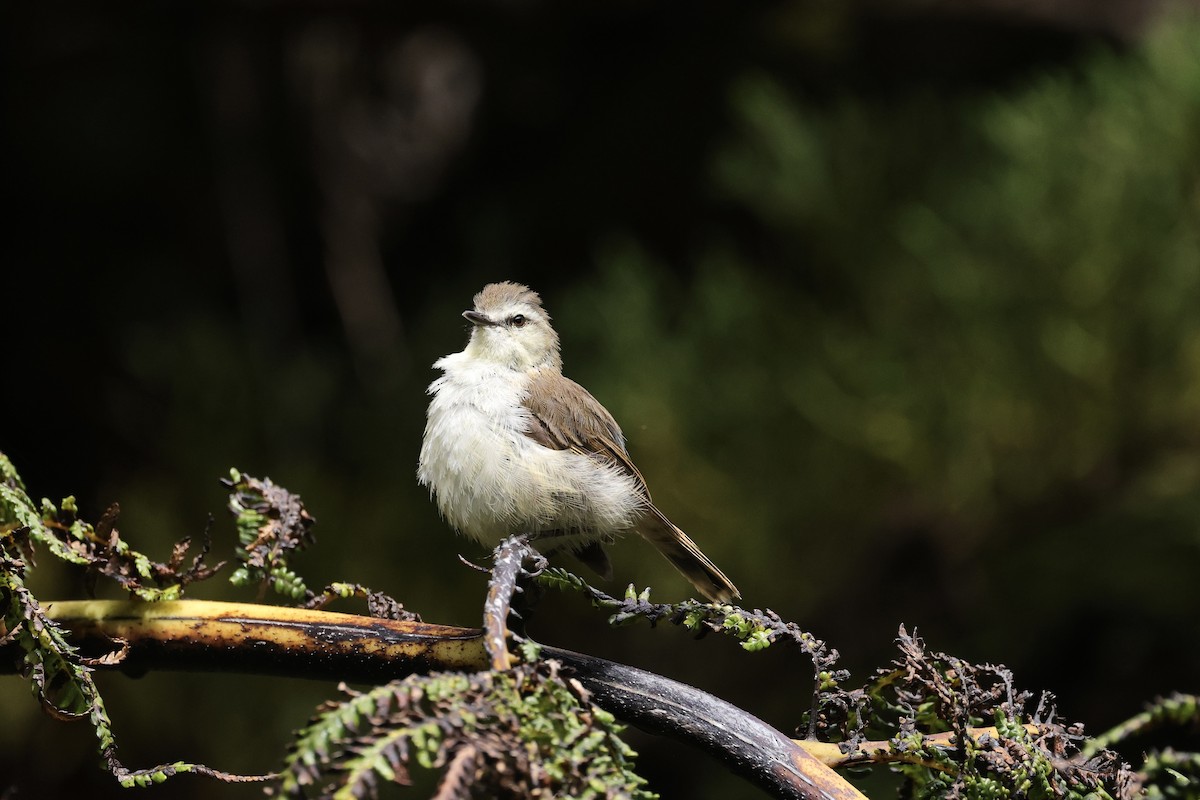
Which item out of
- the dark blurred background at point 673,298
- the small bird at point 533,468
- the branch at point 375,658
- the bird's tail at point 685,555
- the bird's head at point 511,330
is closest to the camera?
the branch at point 375,658

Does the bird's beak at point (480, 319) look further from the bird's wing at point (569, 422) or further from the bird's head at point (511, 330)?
the bird's wing at point (569, 422)

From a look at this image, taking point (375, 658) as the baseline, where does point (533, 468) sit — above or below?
above

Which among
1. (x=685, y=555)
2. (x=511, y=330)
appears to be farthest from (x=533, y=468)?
(x=511, y=330)

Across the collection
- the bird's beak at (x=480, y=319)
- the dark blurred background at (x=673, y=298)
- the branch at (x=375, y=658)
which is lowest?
the branch at (x=375, y=658)

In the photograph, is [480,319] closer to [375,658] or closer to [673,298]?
[375,658]

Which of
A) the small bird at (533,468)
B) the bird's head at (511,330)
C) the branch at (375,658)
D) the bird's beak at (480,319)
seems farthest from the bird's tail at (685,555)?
the branch at (375,658)

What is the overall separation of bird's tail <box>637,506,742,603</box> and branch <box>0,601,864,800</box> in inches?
43.4

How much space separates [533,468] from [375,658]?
100 cm

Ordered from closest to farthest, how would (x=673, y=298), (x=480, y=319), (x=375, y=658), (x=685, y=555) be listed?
(x=375, y=658), (x=685, y=555), (x=480, y=319), (x=673, y=298)

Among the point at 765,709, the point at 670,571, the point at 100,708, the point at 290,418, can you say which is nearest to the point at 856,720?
the point at 100,708

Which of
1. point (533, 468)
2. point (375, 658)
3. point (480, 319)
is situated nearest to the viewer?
point (375, 658)

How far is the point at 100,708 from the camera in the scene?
1194 millimetres

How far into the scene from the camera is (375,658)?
3.92 ft

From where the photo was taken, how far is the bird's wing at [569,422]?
7.64 feet
